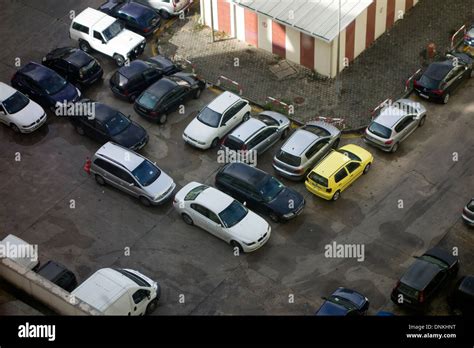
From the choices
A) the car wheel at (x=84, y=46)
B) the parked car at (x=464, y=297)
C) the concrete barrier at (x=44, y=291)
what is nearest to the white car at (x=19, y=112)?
the car wheel at (x=84, y=46)

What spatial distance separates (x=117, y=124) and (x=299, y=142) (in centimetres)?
826

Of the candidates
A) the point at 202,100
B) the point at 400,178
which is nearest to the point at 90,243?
the point at 202,100

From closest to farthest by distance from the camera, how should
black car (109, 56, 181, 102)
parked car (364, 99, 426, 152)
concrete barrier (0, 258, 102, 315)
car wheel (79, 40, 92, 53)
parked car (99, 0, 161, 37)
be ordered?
concrete barrier (0, 258, 102, 315) → parked car (364, 99, 426, 152) → black car (109, 56, 181, 102) → car wheel (79, 40, 92, 53) → parked car (99, 0, 161, 37)

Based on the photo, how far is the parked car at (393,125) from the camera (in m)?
36.8

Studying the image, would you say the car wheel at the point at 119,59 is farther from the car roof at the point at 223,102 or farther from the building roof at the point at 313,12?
the building roof at the point at 313,12

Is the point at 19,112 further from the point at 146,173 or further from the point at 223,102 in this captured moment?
the point at 223,102

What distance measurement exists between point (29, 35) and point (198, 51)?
9.21m

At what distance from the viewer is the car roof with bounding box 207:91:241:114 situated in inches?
1496

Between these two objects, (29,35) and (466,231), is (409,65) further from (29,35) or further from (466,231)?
(29,35)

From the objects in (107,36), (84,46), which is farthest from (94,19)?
(84,46)

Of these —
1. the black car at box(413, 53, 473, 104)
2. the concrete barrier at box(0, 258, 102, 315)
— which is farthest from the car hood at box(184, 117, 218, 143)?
the concrete barrier at box(0, 258, 102, 315)

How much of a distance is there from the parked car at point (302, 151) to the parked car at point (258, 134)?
104cm

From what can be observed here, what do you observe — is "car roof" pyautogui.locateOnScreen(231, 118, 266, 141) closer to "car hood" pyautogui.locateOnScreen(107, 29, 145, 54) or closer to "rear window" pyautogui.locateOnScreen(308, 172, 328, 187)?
"rear window" pyautogui.locateOnScreen(308, 172, 328, 187)

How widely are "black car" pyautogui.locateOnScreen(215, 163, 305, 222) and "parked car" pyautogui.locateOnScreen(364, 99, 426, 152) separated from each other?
192 inches
